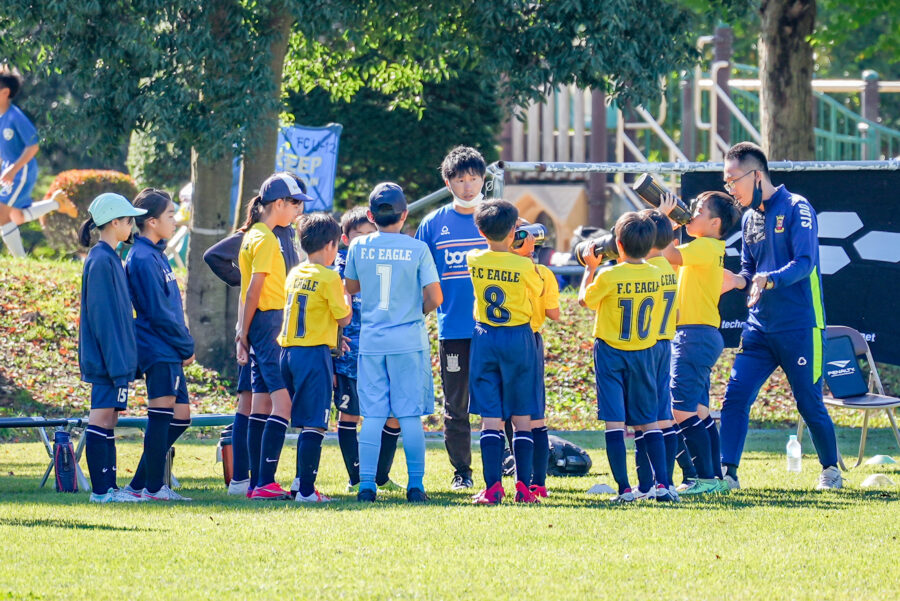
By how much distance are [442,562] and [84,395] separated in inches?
329

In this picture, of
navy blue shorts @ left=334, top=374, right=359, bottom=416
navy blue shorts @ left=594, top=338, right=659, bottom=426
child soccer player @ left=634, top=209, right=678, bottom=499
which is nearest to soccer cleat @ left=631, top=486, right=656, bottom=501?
child soccer player @ left=634, top=209, right=678, bottom=499

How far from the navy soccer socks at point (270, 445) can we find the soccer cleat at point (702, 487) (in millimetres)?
2350

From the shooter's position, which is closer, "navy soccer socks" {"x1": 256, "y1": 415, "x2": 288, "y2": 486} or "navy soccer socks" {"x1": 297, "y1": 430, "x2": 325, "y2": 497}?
"navy soccer socks" {"x1": 297, "y1": 430, "x2": 325, "y2": 497}

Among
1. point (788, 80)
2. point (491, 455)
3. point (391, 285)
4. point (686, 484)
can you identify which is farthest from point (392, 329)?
point (788, 80)

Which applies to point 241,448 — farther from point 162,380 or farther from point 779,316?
point 779,316

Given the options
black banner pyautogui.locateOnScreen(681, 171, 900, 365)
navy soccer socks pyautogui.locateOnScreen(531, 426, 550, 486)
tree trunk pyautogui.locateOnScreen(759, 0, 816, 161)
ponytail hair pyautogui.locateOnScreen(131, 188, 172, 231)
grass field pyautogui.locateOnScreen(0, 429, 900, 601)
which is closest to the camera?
grass field pyautogui.locateOnScreen(0, 429, 900, 601)

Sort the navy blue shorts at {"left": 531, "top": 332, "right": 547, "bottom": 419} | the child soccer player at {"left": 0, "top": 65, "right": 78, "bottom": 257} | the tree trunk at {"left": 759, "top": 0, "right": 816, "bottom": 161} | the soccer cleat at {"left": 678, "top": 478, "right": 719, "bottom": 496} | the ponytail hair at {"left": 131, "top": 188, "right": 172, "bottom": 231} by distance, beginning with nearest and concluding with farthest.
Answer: the navy blue shorts at {"left": 531, "top": 332, "right": 547, "bottom": 419} < the ponytail hair at {"left": 131, "top": 188, "right": 172, "bottom": 231} < the soccer cleat at {"left": 678, "top": 478, "right": 719, "bottom": 496} < the tree trunk at {"left": 759, "top": 0, "right": 816, "bottom": 161} < the child soccer player at {"left": 0, "top": 65, "right": 78, "bottom": 257}

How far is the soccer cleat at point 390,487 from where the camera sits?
8.61m

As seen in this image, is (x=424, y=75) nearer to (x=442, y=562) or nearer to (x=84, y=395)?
(x=84, y=395)

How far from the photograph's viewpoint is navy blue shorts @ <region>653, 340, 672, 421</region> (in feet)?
26.2

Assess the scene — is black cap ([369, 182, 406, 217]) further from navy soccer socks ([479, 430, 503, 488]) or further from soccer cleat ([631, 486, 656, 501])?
soccer cleat ([631, 486, 656, 501])

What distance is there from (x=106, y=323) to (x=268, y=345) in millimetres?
968

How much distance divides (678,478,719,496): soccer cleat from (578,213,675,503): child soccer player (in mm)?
459

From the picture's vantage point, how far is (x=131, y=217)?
7.91 meters
